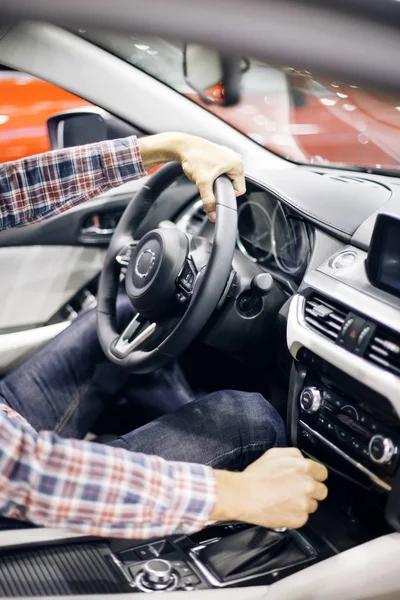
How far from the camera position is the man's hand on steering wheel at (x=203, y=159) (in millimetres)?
1286

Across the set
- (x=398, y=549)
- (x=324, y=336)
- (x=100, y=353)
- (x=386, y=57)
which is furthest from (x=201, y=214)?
(x=386, y=57)

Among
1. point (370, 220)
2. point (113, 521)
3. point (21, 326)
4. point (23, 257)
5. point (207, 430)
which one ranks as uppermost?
point (370, 220)

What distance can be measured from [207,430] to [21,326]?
0.88 m

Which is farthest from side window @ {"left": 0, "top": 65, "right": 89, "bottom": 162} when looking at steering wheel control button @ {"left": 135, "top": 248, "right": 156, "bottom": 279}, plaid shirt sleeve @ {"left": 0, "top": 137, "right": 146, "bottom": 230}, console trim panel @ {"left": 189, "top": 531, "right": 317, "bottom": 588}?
console trim panel @ {"left": 189, "top": 531, "right": 317, "bottom": 588}

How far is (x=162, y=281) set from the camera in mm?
1314

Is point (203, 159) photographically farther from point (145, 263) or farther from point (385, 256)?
point (385, 256)

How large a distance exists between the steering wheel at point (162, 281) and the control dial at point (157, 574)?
0.35 metres

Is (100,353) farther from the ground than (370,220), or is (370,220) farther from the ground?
(370,220)

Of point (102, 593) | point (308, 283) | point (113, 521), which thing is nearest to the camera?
point (113, 521)

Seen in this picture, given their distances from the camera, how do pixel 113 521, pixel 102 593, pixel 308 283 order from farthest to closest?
1. pixel 308 283
2. pixel 102 593
3. pixel 113 521

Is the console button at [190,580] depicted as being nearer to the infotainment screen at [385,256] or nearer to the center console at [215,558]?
the center console at [215,558]

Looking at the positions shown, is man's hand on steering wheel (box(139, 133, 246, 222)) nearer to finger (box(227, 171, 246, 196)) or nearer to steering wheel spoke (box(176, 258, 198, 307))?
finger (box(227, 171, 246, 196))

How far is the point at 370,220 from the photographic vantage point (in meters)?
1.35

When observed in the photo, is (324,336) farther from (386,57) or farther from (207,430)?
(386,57)
